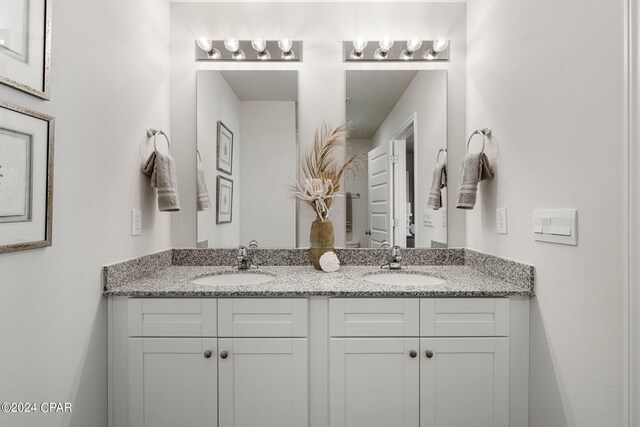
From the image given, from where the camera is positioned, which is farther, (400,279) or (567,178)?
(400,279)

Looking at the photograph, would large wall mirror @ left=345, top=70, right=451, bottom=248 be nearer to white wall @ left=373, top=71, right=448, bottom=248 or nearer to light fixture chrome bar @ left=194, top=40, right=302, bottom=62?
white wall @ left=373, top=71, right=448, bottom=248

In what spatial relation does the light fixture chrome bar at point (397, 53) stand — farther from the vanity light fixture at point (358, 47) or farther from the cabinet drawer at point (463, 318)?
the cabinet drawer at point (463, 318)

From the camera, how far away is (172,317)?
142 centimetres

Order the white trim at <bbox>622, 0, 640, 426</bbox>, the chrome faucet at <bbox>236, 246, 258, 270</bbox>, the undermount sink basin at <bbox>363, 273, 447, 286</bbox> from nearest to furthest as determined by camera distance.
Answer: the white trim at <bbox>622, 0, 640, 426</bbox> < the undermount sink basin at <bbox>363, 273, 447, 286</bbox> < the chrome faucet at <bbox>236, 246, 258, 270</bbox>

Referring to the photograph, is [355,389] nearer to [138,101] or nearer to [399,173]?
[399,173]

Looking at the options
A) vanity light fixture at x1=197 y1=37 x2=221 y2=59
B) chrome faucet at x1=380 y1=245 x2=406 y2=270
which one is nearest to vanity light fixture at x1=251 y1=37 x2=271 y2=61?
vanity light fixture at x1=197 y1=37 x2=221 y2=59

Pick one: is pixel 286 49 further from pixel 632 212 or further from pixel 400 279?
pixel 632 212

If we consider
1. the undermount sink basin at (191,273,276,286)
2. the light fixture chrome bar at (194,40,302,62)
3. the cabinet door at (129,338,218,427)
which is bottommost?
the cabinet door at (129,338,218,427)

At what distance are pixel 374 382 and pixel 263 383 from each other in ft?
1.42

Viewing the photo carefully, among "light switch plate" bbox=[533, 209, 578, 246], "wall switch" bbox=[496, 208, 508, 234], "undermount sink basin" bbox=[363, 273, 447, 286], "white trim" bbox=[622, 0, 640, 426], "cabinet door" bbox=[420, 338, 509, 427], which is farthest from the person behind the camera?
"undermount sink basin" bbox=[363, 273, 447, 286]

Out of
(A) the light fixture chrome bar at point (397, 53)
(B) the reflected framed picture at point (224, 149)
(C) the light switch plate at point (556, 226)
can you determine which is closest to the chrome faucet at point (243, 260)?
(B) the reflected framed picture at point (224, 149)

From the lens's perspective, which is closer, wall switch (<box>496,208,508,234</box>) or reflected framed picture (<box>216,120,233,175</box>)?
wall switch (<box>496,208,508,234</box>)

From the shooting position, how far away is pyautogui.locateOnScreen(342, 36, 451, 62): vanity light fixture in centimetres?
198

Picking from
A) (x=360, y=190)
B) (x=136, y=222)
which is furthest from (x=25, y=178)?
(x=360, y=190)
